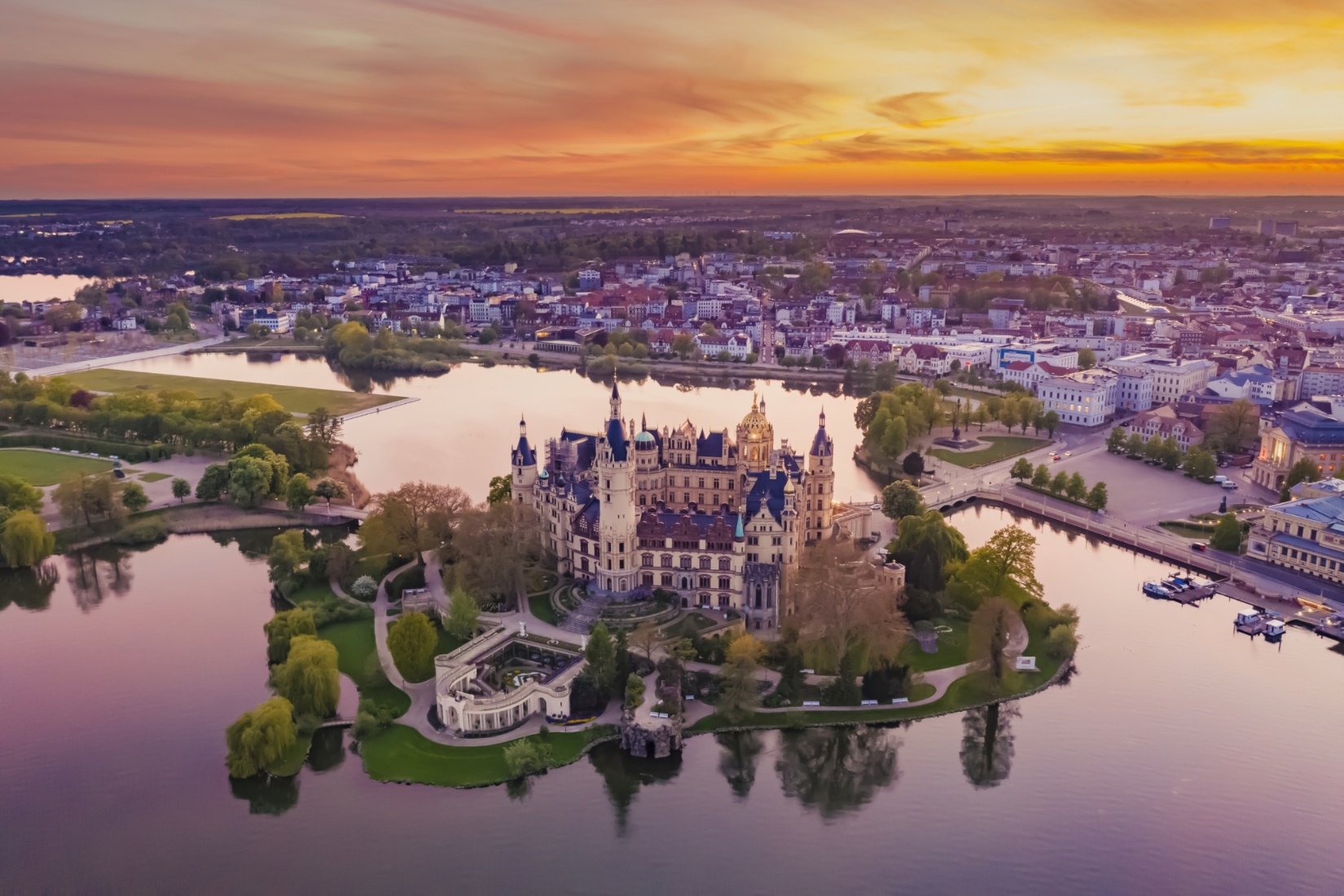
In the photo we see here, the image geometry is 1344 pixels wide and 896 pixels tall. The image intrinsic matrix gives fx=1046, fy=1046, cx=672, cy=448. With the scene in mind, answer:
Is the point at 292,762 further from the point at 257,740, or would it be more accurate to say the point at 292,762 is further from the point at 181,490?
the point at 181,490

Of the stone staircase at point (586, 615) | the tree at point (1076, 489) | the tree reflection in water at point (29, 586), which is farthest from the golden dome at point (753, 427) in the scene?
the tree reflection in water at point (29, 586)

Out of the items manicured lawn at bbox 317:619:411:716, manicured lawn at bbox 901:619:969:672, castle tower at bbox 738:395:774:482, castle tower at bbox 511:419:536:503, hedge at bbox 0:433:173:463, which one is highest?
castle tower at bbox 738:395:774:482

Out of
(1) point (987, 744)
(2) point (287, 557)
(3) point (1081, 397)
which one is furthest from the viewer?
(3) point (1081, 397)

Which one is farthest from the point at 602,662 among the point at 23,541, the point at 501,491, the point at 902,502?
the point at 23,541

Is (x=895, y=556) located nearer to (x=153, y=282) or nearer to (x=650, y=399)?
(x=650, y=399)

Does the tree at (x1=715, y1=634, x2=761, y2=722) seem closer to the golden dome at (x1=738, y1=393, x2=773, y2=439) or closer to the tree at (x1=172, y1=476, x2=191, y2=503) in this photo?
the golden dome at (x1=738, y1=393, x2=773, y2=439)

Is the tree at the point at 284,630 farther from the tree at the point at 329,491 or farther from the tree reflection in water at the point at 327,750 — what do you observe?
the tree at the point at 329,491

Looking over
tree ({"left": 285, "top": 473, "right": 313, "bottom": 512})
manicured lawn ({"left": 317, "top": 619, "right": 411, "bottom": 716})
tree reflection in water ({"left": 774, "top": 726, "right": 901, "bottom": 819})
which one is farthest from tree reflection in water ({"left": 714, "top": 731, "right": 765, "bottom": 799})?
tree ({"left": 285, "top": 473, "right": 313, "bottom": 512})

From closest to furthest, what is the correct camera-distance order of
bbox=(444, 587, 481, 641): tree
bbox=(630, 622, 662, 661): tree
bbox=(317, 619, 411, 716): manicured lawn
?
bbox=(317, 619, 411, 716): manicured lawn
bbox=(630, 622, 662, 661): tree
bbox=(444, 587, 481, 641): tree
